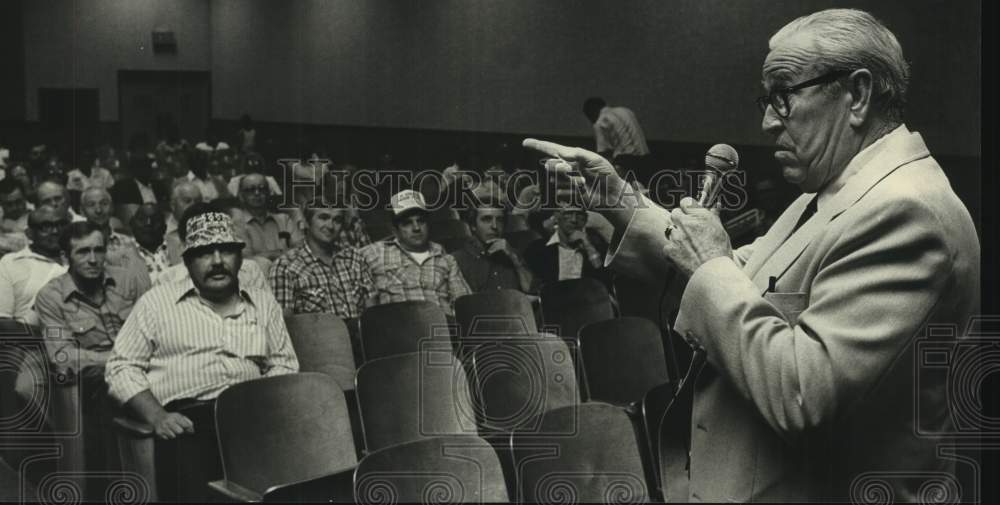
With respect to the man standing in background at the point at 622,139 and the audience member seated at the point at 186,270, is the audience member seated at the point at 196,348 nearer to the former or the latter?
the audience member seated at the point at 186,270

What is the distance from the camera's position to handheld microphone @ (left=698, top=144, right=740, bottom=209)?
121 centimetres

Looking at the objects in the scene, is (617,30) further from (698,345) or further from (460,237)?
(698,345)

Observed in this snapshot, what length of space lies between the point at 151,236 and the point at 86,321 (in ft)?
2.45

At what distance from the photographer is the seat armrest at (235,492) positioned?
249cm

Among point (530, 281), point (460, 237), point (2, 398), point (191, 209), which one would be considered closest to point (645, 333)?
point (530, 281)

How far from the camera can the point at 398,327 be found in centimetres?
375

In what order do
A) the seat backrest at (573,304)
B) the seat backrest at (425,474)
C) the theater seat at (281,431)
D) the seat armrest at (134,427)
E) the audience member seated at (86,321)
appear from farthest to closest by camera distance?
the seat backrest at (573,304) → the audience member seated at (86,321) → the seat armrest at (134,427) → the theater seat at (281,431) → the seat backrest at (425,474)

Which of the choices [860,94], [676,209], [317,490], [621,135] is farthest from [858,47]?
[621,135]

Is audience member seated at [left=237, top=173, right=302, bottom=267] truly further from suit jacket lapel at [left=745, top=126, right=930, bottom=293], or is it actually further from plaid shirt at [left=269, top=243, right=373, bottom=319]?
suit jacket lapel at [left=745, top=126, right=930, bottom=293]

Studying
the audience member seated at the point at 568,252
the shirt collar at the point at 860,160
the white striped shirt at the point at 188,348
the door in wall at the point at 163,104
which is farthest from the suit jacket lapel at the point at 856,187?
the door in wall at the point at 163,104

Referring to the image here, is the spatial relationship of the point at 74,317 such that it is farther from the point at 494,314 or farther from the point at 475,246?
the point at 475,246

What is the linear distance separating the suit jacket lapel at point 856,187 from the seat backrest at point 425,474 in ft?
3.72

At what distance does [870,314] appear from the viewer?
98 centimetres

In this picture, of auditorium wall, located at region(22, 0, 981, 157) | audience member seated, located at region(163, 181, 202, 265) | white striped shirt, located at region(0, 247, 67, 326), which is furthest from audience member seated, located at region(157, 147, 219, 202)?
white striped shirt, located at region(0, 247, 67, 326)
